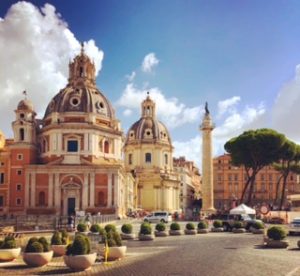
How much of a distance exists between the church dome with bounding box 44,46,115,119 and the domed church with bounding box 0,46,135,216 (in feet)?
0.43

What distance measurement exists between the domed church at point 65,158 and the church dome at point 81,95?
0.13m

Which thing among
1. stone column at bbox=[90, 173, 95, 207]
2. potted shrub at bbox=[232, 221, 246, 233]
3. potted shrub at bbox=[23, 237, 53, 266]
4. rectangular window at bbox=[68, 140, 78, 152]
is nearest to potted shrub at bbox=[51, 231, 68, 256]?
potted shrub at bbox=[23, 237, 53, 266]

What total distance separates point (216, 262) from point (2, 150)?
51612mm

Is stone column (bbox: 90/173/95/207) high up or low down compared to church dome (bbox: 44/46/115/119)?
down

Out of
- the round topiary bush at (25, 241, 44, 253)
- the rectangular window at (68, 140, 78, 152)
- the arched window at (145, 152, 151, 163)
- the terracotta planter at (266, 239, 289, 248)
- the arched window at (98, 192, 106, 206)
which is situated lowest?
the terracotta planter at (266, 239, 289, 248)

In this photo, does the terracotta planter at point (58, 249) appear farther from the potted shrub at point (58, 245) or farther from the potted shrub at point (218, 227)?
the potted shrub at point (218, 227)

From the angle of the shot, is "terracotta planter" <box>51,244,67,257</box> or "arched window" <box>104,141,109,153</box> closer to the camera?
"terracotta planter" <box>51,244,67,257</box>

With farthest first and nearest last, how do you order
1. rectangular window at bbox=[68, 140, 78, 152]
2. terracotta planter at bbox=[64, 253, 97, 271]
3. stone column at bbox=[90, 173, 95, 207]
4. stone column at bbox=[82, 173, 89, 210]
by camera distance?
rectangular window at bbox=[68, 140, 78, 152], stone column at bbox=[90, 173, 95, 207], stone column at bbox=[82, 173, 89, 210], terracotta planter at bbox=[64, 253, 97, 271]

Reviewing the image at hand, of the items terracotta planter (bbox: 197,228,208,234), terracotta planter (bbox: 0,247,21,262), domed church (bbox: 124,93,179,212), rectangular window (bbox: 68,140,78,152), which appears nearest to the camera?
terracotta planter (bbox: 0,247,21,262)

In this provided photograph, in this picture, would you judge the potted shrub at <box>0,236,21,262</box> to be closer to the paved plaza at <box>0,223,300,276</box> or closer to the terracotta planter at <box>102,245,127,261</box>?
the paved plaza at <box>0,223,300,276</box>

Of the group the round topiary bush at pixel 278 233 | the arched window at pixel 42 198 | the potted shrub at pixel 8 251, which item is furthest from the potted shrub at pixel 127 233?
the arched window at pixel 42 198

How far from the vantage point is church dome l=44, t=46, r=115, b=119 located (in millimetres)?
68438

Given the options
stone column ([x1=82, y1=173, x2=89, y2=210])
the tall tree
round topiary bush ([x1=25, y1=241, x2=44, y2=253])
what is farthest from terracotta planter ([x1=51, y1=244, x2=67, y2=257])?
the tall tree

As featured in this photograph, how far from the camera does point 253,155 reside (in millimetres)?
73312
